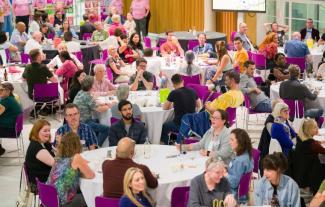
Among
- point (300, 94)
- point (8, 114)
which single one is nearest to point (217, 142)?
point (300, 94)

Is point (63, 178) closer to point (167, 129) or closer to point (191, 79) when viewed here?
point (167, 129)

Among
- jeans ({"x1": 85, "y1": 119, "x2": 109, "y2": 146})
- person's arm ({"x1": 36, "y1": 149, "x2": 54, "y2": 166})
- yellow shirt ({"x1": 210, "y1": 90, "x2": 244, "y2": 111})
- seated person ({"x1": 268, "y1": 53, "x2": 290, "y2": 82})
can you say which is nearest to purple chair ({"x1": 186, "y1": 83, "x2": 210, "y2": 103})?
yellow shirt ({"x1": 210, "y1": 90, "x2": 244, "y2": 111})

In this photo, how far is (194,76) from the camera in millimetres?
13234

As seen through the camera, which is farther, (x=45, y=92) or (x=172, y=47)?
(x=172, y=47)

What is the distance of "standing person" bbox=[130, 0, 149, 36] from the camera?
851 inches

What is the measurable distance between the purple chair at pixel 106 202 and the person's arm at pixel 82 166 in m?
0.90

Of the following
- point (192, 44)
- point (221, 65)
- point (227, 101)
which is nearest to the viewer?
point (227, 101)

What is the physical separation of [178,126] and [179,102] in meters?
0.35

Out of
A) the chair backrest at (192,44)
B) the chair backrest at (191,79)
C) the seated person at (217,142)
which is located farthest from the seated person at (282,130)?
the chair backrest at (192,44)

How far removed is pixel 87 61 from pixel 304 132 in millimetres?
9066

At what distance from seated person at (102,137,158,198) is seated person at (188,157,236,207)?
505mm

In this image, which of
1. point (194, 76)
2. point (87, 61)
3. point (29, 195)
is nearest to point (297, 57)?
point (194, 76)

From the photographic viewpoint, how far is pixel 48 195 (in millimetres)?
7293

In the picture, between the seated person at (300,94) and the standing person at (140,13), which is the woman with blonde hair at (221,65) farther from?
the standing person at (140,13)
